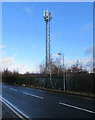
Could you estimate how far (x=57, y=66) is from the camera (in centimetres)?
7131

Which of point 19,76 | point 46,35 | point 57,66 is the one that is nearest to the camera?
point 46,35

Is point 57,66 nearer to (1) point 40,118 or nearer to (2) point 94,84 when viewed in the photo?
(2) point 94,84

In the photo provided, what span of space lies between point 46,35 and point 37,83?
8459mm

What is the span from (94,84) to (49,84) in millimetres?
12769

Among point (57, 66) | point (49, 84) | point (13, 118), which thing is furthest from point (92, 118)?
point (57, 66)

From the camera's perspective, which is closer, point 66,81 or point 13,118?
point 13,118

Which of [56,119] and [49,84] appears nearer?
[56,119]

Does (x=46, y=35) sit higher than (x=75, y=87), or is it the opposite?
(x=46, y=35)

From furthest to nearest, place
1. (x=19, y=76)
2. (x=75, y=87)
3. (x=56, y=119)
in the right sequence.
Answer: (x=19, y=76)
(x=75, y=87)
(x=56, y=119)

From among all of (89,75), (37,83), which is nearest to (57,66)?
(37,83)

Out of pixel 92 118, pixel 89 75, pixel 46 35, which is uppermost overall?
pixel 46 35

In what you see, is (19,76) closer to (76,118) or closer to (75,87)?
(75,87)

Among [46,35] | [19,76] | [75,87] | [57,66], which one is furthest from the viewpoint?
[57,66]

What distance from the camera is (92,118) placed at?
10000 mm
